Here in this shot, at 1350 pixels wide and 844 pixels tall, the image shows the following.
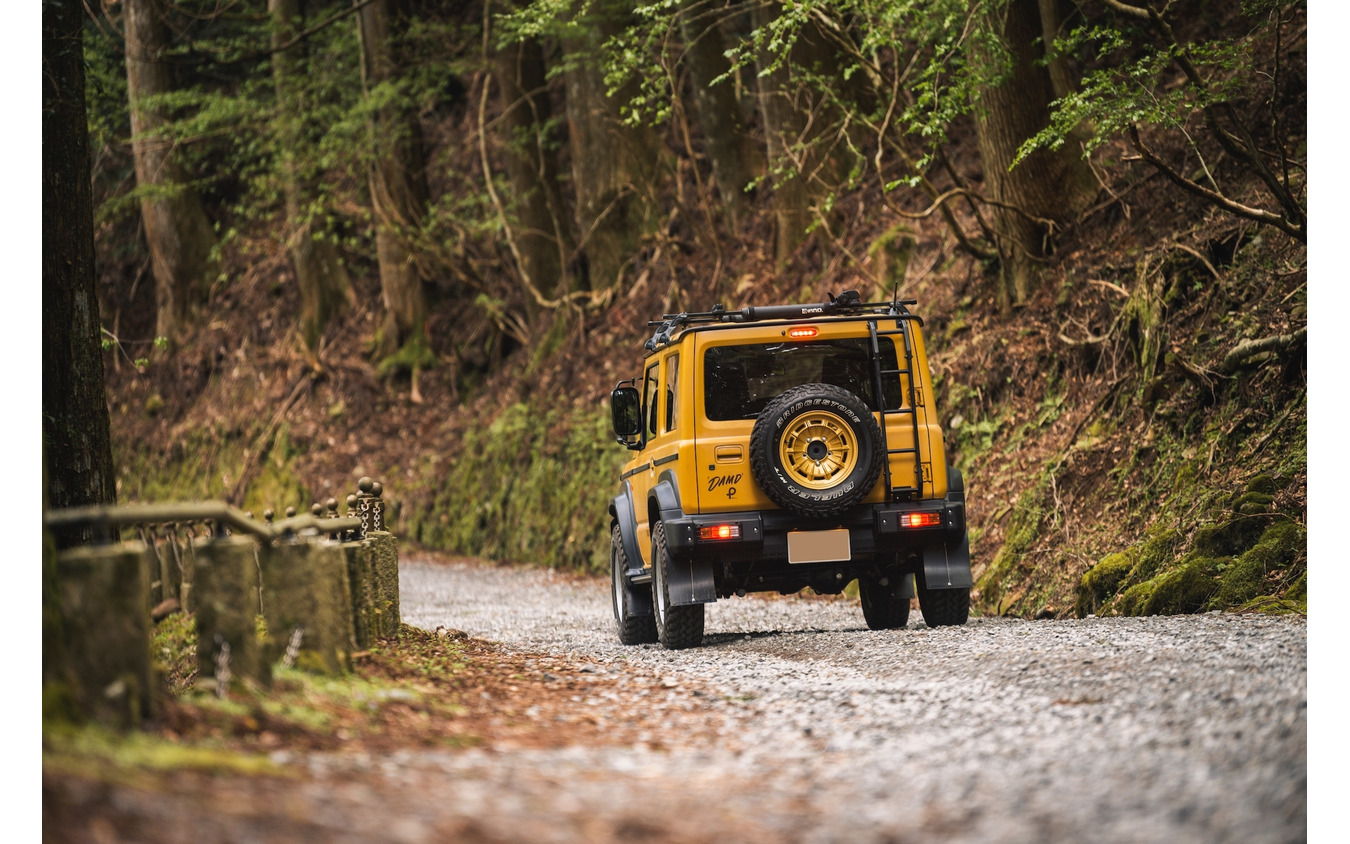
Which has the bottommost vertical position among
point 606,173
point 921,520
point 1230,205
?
point 921,520

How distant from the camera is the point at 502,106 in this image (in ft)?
84.4

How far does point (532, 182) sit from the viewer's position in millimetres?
24828

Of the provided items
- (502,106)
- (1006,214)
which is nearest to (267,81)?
(502,106)

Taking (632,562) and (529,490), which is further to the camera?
(529,490)

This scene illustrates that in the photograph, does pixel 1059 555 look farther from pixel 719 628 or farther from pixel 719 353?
pixel 719 353

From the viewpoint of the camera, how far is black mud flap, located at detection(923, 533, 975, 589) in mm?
9695

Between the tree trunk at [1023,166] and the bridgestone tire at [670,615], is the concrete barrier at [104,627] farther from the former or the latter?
the tree trunk at [1023,166]

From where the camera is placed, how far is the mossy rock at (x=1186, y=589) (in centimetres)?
965

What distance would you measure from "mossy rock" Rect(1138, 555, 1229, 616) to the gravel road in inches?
29.5

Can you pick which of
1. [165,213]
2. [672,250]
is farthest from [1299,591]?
[165,213]

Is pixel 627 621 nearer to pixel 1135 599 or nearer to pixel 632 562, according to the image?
pixel 632 562

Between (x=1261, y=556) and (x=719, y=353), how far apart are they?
4.21 m

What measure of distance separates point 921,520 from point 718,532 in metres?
1.50

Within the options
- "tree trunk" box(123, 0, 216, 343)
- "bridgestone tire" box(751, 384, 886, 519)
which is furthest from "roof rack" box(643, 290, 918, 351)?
"tree trunk" box(123, 0, 216, 343)
